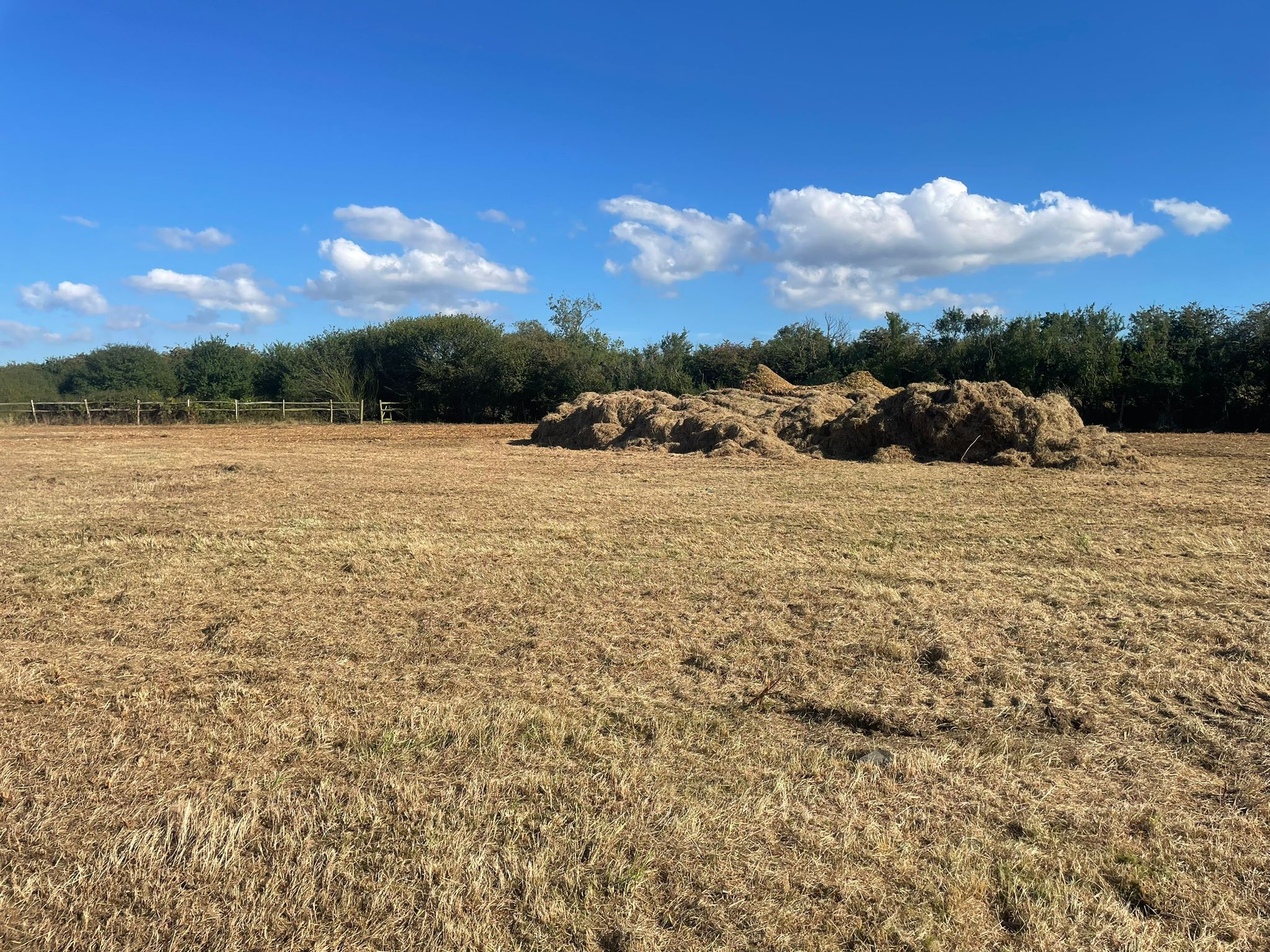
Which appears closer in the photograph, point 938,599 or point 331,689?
point 331,689

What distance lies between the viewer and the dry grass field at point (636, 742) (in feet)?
8.29

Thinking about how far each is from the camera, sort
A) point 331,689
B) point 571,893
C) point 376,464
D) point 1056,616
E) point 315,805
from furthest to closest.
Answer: point 376,464, point 1056,616, point 331,689, point 315,805, point 571,893

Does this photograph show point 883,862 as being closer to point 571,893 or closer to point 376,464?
point 571,893

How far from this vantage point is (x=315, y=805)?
310cm

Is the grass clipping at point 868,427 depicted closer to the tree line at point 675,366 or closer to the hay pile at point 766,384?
the hay pile at point 766,384

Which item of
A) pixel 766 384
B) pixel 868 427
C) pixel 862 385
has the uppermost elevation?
pixel 766 384

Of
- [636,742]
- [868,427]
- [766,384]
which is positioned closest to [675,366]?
[766,384]

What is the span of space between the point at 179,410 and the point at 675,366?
27323 millimetres

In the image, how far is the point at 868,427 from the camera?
18.4 meters

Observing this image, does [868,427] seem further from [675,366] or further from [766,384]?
[675,366]

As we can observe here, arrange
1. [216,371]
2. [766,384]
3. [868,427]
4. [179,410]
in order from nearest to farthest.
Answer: [868,427] < [766,384] < [179,410] < [216,371]

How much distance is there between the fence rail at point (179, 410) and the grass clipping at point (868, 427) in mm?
22495

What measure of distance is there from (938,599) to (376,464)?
14506 mm

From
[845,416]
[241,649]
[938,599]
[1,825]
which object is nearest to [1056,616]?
[938,599]
